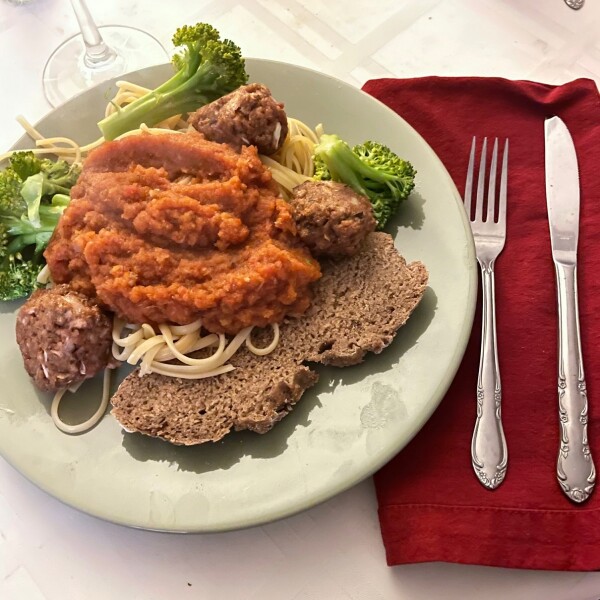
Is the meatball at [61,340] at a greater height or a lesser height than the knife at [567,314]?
greater

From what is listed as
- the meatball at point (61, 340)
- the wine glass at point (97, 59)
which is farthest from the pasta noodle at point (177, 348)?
the wine glass at point (97, 59)

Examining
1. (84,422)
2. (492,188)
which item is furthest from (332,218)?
(84,422)

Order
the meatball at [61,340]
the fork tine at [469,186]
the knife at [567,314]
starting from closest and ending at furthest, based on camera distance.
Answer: the knife at [567,314] → the meatball at [61,340] → the fork tine at [469,186]

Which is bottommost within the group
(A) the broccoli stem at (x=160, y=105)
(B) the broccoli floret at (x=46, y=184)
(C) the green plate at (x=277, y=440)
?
(C) the green plate at (x=277, y=440)

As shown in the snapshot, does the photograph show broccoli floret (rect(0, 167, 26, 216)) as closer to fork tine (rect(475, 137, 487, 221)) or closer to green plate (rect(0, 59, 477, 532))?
green plate (rect(0, 59, 477, 532))

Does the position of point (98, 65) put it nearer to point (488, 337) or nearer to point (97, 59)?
point (97, 59)

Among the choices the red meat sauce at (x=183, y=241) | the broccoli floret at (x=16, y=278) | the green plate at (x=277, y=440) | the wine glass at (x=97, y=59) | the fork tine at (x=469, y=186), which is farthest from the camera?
the wine glass at (x=97, y=59)

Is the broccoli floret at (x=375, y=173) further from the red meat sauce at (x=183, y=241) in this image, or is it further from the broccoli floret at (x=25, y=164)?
the broccoli floret at (x=25, y=164)

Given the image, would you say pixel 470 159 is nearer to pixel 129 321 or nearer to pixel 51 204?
pixel 129 321
